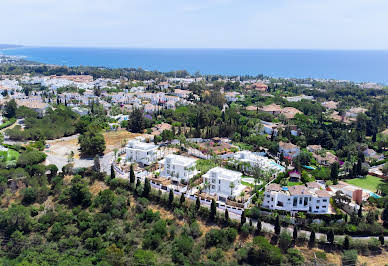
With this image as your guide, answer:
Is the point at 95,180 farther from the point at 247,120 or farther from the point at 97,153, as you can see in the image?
the point at 247,120

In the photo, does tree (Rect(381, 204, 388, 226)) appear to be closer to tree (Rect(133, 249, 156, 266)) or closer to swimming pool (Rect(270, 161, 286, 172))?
swimming pool (Rect(270, 161, 286, 172))

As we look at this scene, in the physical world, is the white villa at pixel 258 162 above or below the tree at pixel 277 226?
above

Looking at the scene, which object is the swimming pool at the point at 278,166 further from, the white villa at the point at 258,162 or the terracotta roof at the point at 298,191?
the terracotta roof at the point at 298,191

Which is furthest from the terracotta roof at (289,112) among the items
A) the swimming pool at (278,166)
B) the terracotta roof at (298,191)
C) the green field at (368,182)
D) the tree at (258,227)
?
the tree at (258,227)

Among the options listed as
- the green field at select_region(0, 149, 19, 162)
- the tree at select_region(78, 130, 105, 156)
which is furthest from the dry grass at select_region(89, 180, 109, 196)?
the green field at select_region(0, 149, 19, 162)

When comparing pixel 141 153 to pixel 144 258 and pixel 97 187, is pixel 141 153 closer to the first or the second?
pixel 97 187
